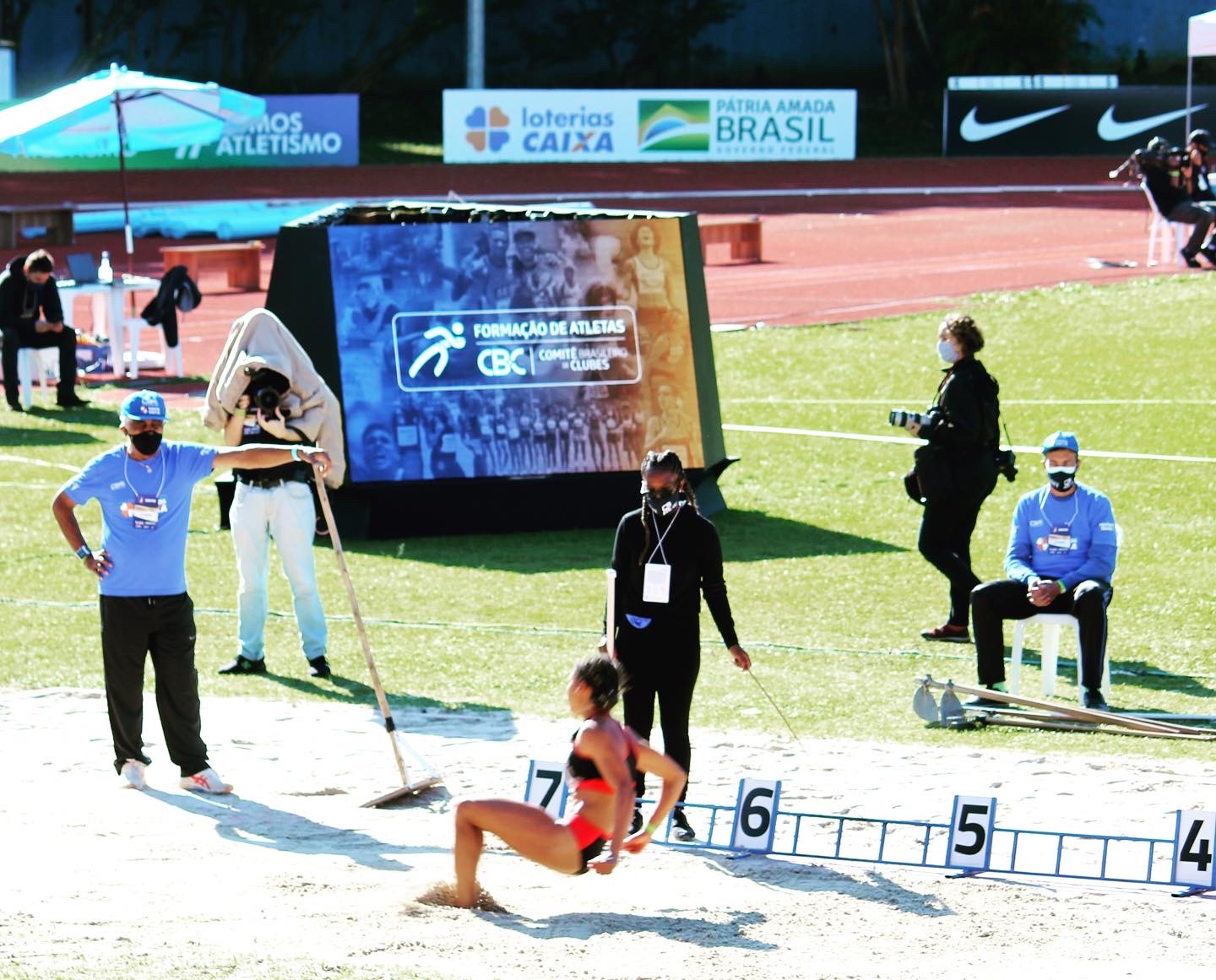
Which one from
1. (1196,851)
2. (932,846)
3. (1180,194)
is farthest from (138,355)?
(1196,851)

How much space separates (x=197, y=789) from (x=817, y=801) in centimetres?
300

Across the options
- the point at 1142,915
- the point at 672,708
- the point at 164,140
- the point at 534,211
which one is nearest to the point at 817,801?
the point at 672,708

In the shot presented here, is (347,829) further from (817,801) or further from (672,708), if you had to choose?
(817,801)

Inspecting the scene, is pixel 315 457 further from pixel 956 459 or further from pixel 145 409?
pixel 956 459

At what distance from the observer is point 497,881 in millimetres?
8508

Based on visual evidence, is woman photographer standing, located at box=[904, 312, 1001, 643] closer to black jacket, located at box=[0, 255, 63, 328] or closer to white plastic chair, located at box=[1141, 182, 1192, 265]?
black jacket, located at box=[0, 255, 63, 328]

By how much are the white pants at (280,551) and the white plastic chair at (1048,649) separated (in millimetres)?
4100

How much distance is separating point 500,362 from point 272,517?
4511 mm

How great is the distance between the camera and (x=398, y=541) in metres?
16.3

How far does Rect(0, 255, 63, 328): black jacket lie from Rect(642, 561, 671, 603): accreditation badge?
13.7 m

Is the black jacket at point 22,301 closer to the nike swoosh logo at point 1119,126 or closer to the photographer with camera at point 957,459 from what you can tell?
the photographer with camera at point 957,459

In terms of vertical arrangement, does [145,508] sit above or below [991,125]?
below

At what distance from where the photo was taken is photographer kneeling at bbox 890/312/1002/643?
41.8 feet

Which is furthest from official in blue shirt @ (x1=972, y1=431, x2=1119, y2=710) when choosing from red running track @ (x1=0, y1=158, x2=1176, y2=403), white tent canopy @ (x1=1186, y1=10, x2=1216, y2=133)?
white tent canopy @ (x1=1186, y1=10, x2=1216, y2=133)
